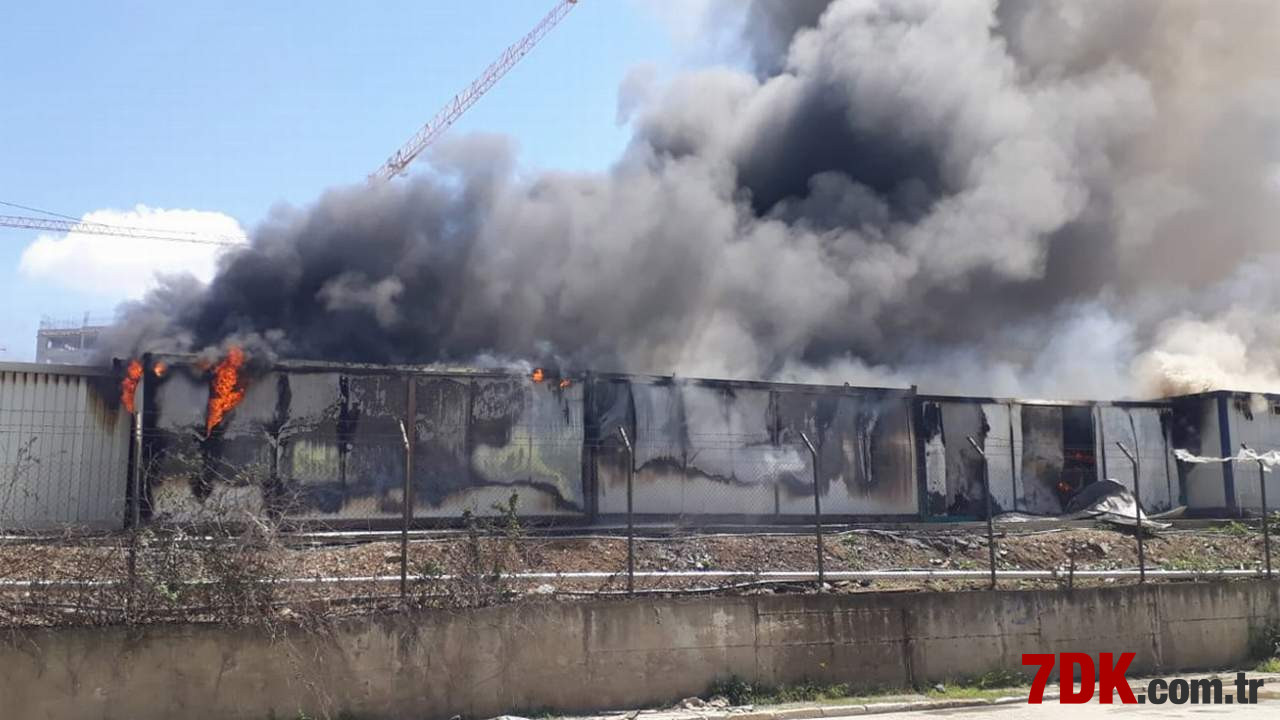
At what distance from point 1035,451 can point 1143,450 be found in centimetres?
290

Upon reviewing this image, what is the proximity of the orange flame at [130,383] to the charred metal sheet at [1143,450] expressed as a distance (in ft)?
57.6

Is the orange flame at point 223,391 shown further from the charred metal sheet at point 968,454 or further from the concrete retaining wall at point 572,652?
the charred metal sheet at point 968,454

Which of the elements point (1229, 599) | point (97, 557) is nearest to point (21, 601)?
point (97, 557)

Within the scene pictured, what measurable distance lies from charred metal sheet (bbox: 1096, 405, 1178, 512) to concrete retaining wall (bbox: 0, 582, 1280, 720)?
9.98 meters

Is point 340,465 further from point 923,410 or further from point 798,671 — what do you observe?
point 923,410

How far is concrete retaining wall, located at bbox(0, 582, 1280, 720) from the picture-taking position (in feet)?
26.1

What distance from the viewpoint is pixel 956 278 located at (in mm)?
26047

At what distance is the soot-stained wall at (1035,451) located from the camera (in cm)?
2000

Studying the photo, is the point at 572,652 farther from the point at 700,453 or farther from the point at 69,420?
the point at 69,420

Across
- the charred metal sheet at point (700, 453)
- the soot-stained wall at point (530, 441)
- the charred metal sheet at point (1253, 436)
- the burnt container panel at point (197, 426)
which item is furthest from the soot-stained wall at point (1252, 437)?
the burnt container panel at point (197, 426)

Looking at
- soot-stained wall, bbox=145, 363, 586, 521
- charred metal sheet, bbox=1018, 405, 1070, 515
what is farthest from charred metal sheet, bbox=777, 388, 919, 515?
soot-stained wall, bbox=145, 363, 586, 521

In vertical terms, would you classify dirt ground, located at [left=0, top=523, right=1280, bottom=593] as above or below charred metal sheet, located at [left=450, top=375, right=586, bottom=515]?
below

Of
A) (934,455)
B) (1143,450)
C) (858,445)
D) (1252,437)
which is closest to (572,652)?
(858,445)

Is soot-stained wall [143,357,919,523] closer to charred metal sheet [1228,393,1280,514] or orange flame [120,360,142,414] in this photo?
orange flame [120,360,142,414]
